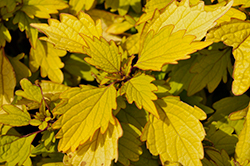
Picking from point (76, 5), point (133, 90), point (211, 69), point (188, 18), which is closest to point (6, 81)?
point (76, 5)

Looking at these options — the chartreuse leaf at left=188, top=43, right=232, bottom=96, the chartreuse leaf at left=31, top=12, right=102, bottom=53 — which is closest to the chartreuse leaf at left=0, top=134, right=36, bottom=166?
the chartreuse leaf at left=31, top=12, right=102, bottom=53

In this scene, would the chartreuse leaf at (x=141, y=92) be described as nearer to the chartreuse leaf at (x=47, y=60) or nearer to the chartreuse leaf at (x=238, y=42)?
the chartreuse leaf at (x=238, y=42)

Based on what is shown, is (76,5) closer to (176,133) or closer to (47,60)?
(47,60)

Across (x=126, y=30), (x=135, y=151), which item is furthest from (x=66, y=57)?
(x=135, y=151)

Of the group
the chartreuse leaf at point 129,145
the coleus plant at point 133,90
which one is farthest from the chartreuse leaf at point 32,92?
the chartreuse leaf at point 129,145

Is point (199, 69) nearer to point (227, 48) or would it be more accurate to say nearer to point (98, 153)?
point (227, 48)

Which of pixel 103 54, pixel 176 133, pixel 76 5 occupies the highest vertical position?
pixel 76 5

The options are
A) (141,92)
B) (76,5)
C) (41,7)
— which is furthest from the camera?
(76,5)
